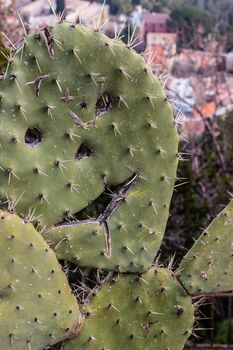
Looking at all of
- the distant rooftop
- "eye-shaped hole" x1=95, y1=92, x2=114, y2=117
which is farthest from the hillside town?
"eye-shaped hole" x1=95, y1=92, x2=114, y2=117

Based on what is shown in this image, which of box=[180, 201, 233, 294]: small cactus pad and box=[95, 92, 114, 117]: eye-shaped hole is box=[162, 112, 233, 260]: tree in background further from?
box=[95, 92, 114, 117]: eye-shaped hole

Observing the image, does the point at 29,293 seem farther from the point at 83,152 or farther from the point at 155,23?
the point at 155,23

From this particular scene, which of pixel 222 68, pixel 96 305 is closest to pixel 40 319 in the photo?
pixel 96 305

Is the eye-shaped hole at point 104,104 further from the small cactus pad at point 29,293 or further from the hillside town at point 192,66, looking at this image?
the hillside town at point 192,66

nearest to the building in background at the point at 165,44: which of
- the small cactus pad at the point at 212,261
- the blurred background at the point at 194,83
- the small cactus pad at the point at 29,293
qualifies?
the blurred background at the point at 194,83

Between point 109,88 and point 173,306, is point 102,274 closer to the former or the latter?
point 173,306
